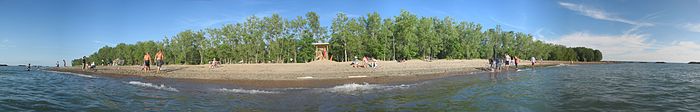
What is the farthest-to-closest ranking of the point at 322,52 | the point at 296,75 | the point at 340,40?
the point at 340,40 → the point at 322,52 → the point at 296,75

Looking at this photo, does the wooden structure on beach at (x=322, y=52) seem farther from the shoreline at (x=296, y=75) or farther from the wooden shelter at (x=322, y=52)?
the shoreline at (x=296, y=75)

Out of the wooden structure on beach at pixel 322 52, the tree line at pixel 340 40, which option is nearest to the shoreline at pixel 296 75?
the wooden structure on beach at pixel 322 52

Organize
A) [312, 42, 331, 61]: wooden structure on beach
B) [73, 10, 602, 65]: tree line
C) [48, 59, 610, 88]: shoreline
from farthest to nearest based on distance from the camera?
[73, 10, 602, 65]: tree line < [312, 42, 331, 61]: wooden structure on beach < [48, 59, 610, 88]: shoreline

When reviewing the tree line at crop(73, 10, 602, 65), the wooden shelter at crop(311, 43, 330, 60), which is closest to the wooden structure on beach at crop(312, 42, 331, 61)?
the wooden shelter at crop(311, 43, 330, 60)

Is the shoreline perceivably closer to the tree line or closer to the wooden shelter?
the wooden shelter

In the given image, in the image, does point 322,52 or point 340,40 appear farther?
point 340,40

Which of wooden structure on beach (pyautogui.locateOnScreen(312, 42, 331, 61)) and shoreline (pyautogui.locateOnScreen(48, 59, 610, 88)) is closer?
shoreline (pyautogui.locateOnScreen(48, 59, 610, 88))

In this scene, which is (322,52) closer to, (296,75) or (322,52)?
(322,52)

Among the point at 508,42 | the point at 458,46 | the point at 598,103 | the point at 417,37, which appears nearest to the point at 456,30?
the point at 458,46

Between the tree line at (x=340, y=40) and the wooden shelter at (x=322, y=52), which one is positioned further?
the tree line at (x=340, y=40)

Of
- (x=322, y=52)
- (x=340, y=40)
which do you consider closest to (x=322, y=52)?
(x=322, y=52)

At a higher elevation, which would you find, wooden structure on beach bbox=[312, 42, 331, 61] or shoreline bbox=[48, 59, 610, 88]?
wooden structure on beach bbox=[312, 42, 331, 61]

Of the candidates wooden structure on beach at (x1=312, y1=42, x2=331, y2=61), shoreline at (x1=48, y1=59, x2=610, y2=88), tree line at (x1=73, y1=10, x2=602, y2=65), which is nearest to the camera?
shoreline at (x1=48, y1=59, x2=610, y2=88)

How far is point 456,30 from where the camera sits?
72.3 m
